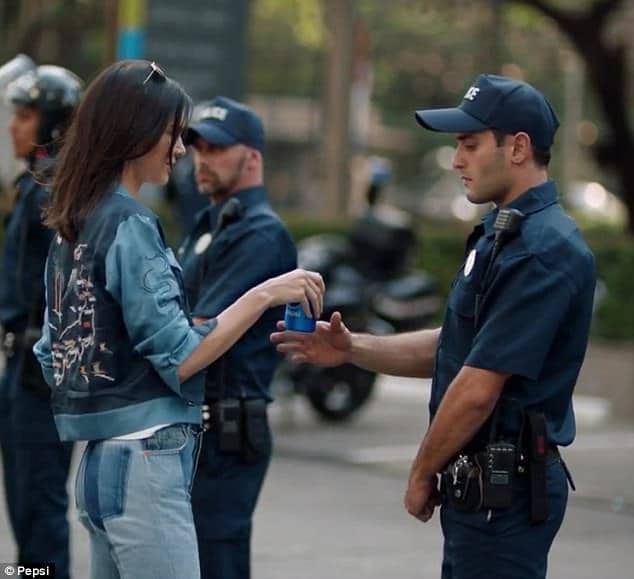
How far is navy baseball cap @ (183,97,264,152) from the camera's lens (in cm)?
564

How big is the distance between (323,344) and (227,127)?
3.70ft

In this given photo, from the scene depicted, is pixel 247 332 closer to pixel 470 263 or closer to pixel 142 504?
pixel 470 263

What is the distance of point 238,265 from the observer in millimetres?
5367

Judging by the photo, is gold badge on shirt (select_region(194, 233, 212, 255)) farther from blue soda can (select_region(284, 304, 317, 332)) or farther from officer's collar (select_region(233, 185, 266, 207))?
blue soda can (select_region(284, 304, 317, 332))

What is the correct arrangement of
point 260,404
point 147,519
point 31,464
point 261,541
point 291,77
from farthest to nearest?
point 291,77 → point 261,541 → point 31,464 → point 260,404 → point 147,519

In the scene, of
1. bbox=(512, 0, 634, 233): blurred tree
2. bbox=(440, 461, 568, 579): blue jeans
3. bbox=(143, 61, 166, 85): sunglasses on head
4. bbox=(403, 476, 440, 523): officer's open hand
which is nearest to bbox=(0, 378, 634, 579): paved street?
bbox=(403, 476, 440, 523): officer's open hand

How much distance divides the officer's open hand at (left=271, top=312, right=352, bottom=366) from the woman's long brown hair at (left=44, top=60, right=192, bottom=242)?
88 centimetres

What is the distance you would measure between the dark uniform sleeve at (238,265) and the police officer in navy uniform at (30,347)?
2.78 ft

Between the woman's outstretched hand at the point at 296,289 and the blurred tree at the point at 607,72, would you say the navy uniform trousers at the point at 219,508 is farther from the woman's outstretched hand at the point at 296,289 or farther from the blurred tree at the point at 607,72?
the blurred tree at the point at 607,72

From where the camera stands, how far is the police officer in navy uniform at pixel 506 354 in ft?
13.4

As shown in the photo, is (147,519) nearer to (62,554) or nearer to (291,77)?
(62,554)

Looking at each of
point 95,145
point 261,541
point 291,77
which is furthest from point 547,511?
point 291,77

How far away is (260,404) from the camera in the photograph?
17.5 ft

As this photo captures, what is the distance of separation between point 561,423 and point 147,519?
3.46 ft
